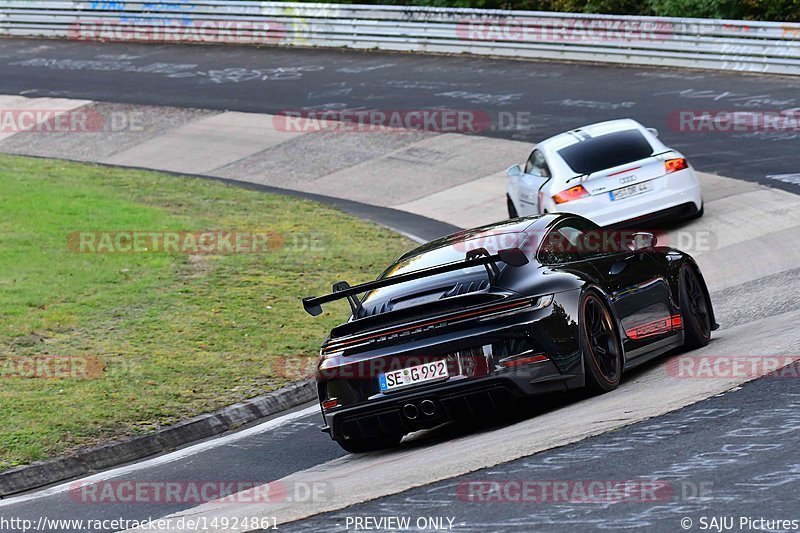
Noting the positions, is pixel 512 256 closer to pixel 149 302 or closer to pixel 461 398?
pixel 461 398

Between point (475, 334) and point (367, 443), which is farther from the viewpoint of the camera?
point (367, 443)

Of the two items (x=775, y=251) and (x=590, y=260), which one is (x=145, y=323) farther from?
(x=775, y=251)

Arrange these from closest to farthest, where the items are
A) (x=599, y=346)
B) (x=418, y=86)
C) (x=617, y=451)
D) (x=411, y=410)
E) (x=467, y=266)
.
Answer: (x=617, y=451) → (x=411, y=410) → (x=467, y=266) → (x=599, y=346) → (x=418, y=86)

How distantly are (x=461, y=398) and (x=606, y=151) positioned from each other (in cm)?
910

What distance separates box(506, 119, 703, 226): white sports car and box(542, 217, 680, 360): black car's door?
6.06 meters

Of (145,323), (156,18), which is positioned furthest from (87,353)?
(156,18)

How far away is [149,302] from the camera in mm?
13852

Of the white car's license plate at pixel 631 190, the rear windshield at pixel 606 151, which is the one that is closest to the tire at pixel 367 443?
the white car's license plate at pixel 631 190

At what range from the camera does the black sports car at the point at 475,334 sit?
7.91 metres

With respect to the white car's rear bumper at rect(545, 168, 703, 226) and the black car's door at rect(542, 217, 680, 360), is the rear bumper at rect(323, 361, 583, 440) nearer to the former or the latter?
the black car's door at rect(542, 217, 680, 360)

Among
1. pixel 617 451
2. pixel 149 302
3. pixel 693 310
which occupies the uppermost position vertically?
pixel 617 451

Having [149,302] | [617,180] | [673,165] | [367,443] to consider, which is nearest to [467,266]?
[367,443]

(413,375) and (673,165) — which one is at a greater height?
(413,375)

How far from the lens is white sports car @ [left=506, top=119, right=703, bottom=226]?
52.2 ft
